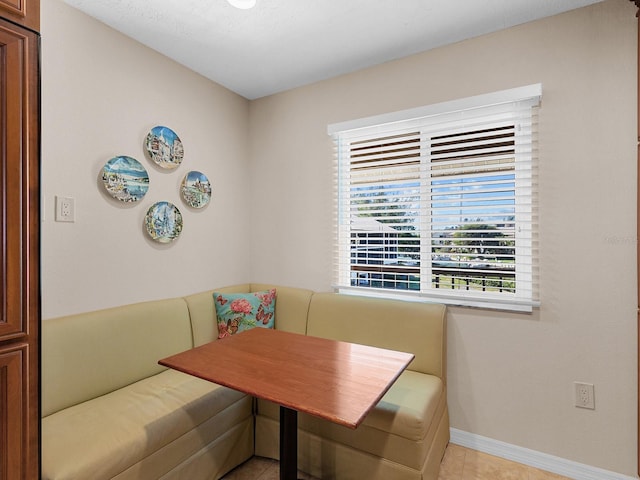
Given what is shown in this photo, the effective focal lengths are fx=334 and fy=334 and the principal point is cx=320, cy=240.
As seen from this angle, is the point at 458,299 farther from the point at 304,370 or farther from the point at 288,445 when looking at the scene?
the point at 288,445

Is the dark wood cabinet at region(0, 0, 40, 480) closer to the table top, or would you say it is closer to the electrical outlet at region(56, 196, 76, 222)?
the table top

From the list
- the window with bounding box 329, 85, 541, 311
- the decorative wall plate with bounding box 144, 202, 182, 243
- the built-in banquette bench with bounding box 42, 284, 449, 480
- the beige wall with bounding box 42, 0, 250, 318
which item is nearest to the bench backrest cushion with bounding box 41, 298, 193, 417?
the built-in banquette bench with bounding box 42, 284, 449, 480

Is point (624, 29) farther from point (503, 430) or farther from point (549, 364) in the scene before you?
point (503, 430)

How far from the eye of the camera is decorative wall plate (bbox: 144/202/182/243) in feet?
7.03

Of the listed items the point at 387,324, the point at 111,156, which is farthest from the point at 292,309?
the point at 111,156

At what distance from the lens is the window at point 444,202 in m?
1.93

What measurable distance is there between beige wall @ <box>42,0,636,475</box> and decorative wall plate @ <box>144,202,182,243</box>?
55 millimetres

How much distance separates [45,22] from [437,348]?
8.86 feet

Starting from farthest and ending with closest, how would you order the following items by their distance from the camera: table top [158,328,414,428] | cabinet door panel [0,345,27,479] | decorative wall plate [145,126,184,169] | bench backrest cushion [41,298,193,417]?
decorative wall plate [145,126,184,169] < bench backrest cushion [41,298,193,417] < table top [158,328,414,428] < cabinet door panel [0,345,27,479]

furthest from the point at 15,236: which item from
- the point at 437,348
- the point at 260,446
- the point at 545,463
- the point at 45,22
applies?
the point at 545,463

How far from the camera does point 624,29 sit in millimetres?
1674

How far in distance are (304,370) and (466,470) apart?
1228mm

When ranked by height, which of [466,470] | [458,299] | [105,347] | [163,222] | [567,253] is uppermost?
[163,222]

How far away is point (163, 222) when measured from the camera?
2.22 metres
